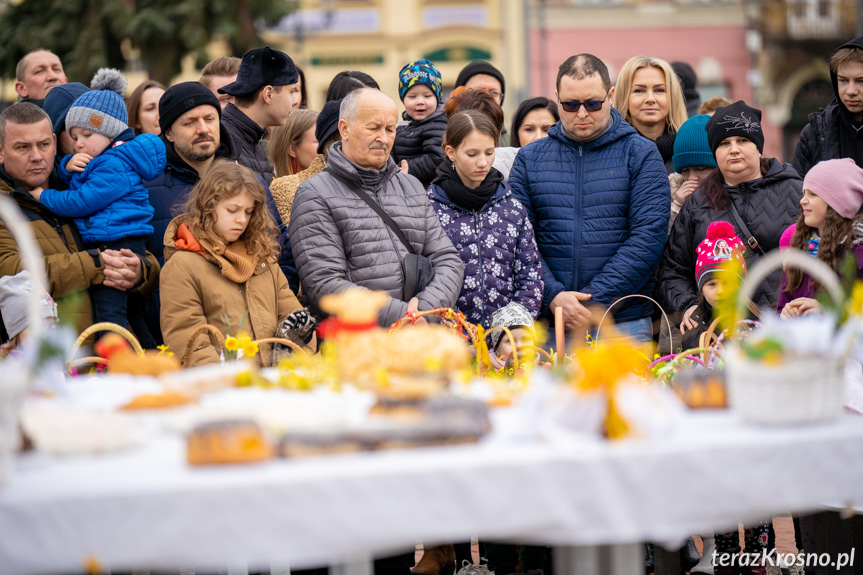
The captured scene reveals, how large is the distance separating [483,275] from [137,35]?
41.3 ft

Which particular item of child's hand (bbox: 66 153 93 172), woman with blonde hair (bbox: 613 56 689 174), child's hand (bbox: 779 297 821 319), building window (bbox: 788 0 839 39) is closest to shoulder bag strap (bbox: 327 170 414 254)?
child's hand (bbox: 66 153 93 172)

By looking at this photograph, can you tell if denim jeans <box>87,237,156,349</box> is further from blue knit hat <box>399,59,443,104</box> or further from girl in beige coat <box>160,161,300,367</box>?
blue knit hat <box>399,59,443,104</box>

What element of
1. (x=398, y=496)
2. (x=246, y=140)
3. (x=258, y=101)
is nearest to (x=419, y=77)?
(x=258, y=101)

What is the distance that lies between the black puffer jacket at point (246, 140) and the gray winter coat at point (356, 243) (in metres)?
0.82

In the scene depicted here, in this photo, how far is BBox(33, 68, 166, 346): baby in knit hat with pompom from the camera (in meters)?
4.91

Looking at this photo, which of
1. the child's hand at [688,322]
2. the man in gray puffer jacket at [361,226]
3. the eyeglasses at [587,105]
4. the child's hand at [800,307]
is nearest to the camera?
the child's hand at [800,307]

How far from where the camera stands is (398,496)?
2.45 meters

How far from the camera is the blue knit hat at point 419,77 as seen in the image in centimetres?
611

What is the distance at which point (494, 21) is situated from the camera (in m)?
26.0

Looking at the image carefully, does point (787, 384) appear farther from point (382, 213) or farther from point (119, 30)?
point (119, 30)

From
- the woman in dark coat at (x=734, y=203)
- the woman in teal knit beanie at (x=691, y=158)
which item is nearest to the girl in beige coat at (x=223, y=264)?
the woman in dark coat at (x=734, y=203)

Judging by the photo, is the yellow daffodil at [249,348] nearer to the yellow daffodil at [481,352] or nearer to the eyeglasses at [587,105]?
the yellow daffodil at [481,352]

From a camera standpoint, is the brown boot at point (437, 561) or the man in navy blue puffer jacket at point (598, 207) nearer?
the brown boot at point (437, 561)

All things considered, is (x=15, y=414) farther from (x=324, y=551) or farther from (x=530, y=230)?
(x=530, y=230)
